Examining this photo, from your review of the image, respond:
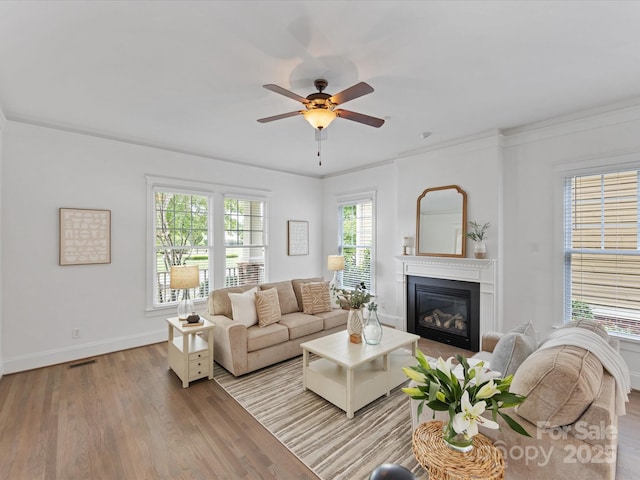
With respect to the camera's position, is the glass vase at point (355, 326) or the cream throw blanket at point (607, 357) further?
the glass vase at point (355, 326)

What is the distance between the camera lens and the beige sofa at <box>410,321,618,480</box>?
4.46 ft

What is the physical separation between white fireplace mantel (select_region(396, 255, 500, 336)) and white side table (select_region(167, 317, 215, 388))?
2945 mm

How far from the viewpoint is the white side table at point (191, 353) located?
10.0 ft

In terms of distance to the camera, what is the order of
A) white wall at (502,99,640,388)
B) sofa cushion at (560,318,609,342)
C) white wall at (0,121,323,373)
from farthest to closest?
white wall at (0,121,323,373), white wall at (502,99,640,388), sofa cushion at (560,318,609,342)

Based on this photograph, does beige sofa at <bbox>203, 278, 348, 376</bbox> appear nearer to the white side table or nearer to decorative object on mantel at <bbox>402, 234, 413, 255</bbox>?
the white side table

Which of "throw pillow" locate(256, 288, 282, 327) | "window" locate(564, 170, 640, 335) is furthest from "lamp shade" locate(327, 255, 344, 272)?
"window" locate(564, 170, 640, 335)

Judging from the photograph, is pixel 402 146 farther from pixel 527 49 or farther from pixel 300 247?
pixel 300 247

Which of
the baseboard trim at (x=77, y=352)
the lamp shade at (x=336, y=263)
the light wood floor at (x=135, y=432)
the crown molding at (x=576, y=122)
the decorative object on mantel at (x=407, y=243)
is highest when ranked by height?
the crown molding at (x=576, y=122)

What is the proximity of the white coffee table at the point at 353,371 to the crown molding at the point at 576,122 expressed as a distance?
2.82 m

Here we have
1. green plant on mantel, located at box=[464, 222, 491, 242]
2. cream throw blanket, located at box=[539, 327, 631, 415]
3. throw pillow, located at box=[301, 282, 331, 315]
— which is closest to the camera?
cream throw blanket, located at box=[539, 327, 631, 415]

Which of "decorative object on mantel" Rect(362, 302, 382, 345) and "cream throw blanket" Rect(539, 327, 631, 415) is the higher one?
"cream throw blanket" Rect(539, 327, 631, 415)

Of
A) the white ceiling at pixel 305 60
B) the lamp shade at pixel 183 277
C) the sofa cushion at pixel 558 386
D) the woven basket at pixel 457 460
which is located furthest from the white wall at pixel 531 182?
the lamp shade at pixel 183 277

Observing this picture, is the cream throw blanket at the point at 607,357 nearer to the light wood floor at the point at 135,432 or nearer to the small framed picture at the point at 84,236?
the light wood floor at the point at 135,432

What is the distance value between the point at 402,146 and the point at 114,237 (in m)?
4.24
